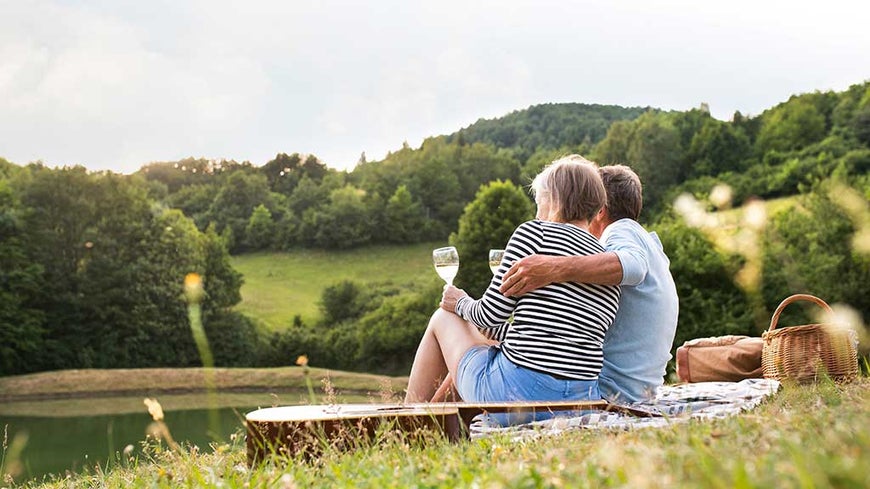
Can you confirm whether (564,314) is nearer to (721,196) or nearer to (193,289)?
(193,289)

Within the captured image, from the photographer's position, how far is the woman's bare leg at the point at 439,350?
377 cm

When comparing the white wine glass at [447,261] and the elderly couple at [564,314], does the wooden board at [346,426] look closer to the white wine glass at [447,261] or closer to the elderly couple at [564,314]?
the elderly couple at [564,314]

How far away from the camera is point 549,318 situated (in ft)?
11.2

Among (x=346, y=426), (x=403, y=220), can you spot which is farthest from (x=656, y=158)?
(x=346, y=426)

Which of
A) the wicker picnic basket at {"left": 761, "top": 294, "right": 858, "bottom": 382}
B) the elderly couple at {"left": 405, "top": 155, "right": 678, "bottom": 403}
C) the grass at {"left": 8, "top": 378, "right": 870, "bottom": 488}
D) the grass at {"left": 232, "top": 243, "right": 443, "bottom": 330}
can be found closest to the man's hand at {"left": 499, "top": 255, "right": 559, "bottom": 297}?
the elderly couple at {"left": 405, "top": 155, "right": 678, "bottom": 403}

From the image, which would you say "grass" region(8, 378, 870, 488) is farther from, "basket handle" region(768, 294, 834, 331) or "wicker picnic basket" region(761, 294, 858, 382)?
"wicker picnic basket" region(761, 294, 858, 382)

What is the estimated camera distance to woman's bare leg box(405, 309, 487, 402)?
3.77 m

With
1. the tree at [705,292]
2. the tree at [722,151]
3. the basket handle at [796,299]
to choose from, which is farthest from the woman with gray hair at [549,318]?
the tree at [722,151]

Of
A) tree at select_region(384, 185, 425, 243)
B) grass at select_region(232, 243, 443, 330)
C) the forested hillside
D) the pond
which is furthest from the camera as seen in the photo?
tree at select_region(384, 185, 425, 243)

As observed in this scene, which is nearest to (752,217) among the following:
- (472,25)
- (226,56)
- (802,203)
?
(802,203)

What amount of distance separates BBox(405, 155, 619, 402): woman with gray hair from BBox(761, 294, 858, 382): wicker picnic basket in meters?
2.52

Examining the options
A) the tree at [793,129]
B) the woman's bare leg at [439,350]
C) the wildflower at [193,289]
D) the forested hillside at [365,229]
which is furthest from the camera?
the tree at [793,129]

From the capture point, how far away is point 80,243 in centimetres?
2595

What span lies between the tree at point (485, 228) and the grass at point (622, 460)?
20553 mm
